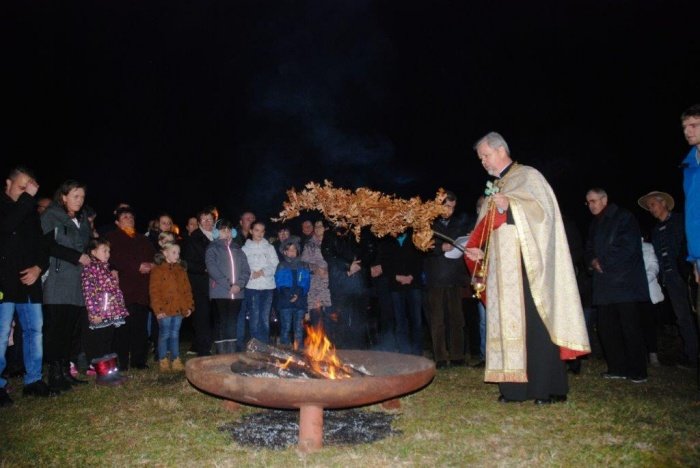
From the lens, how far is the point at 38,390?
5.75 meters

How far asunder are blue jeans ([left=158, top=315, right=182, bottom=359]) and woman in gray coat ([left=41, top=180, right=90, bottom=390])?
1279mm

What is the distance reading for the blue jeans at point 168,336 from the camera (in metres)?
7.57

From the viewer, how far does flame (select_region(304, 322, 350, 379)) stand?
15.0ft

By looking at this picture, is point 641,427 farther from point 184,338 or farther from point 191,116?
point 191,116

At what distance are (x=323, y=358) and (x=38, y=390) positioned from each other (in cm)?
329

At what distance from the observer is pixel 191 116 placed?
23797 millimetres

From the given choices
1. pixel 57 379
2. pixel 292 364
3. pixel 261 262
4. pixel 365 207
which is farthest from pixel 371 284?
pixel 57 379

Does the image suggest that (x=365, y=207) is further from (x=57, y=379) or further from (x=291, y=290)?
(x=57, y=379)

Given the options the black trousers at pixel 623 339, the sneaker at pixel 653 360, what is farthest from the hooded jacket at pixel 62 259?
Answer: the sneaker at pixel 653 360

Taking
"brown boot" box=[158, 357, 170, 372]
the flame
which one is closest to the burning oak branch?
the flame

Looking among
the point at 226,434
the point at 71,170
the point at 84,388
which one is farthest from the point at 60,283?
the point at 71,170

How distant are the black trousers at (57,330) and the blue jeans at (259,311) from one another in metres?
2.87

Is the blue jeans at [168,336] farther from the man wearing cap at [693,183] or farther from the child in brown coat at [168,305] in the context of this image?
the man wearing cap at [693,183]

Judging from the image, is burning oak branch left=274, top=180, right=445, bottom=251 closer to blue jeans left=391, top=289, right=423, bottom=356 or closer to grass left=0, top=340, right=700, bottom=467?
grass left=0, top=340, right=700, bottom=467
